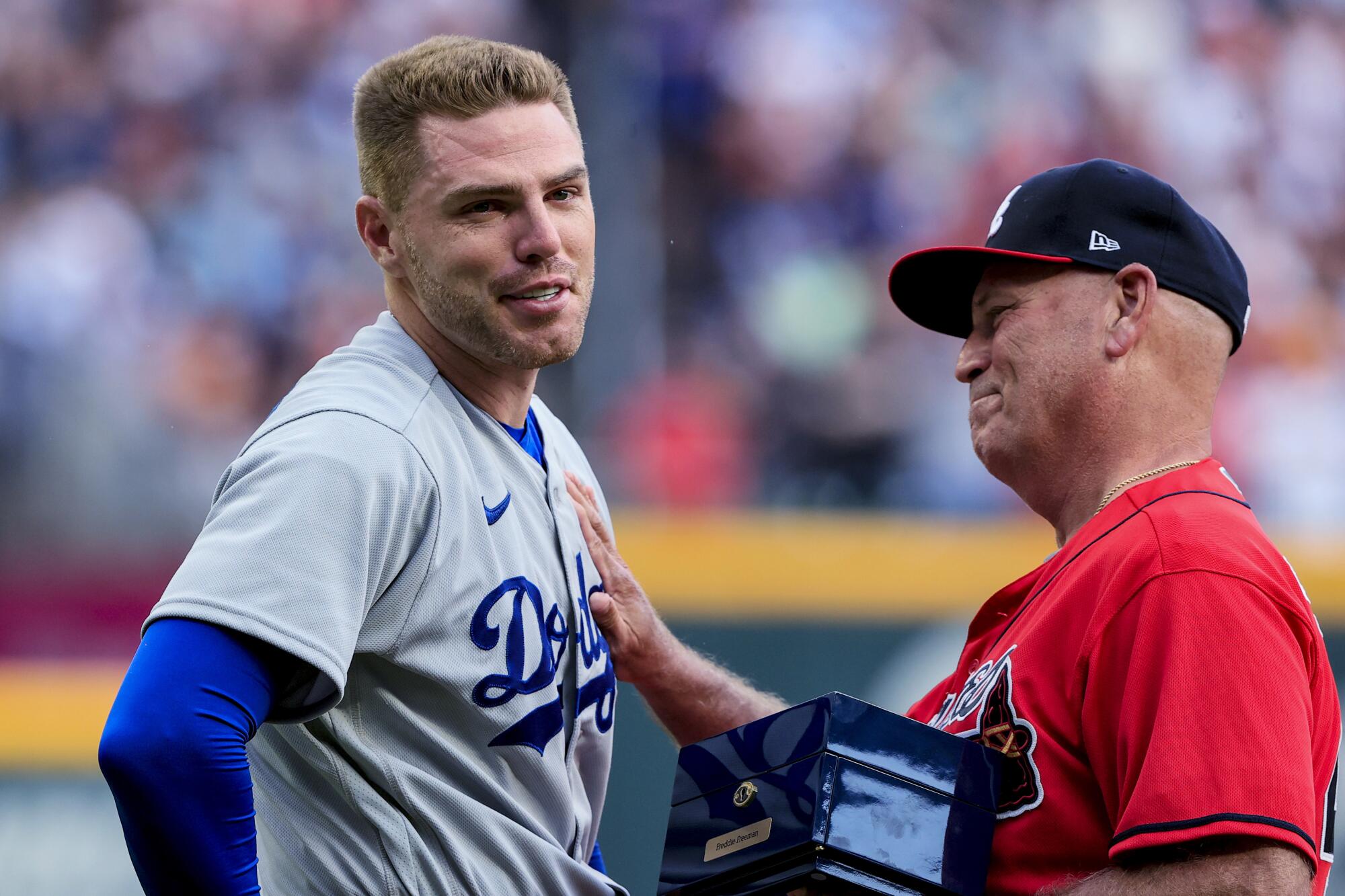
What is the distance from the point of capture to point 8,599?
5141 millimetres

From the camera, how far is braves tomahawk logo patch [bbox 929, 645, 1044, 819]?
6.34 ft

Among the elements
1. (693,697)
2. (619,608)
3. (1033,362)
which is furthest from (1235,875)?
(693,697)

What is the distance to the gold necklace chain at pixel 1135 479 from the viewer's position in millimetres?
2129

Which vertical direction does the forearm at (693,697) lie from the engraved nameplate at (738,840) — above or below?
above

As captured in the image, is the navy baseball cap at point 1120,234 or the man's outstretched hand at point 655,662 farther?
the man's outstretched hand at point 655,662

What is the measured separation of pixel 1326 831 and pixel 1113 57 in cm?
527

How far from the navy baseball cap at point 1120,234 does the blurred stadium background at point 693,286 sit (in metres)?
3.13

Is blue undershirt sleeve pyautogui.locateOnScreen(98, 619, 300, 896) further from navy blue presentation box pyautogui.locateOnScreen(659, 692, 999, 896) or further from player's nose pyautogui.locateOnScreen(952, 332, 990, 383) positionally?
player's nose pyautogui.locateOnScreen(952, 332, 990, 383)

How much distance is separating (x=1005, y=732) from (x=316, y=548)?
37.2 inches

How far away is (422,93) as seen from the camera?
207 cm

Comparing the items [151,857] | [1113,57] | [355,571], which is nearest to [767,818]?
[355,571]

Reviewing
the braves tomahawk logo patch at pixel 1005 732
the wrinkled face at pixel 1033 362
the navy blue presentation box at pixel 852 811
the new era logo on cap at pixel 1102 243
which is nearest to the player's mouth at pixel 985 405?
the wrinkled face at pixel 1033 362

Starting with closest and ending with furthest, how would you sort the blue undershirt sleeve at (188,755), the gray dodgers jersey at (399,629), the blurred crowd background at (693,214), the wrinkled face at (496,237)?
1. the blue undershirt sleeve at (188,755)
2. the gray dodgers jersey at (399,629)
3. the wrinkled face at (496,237)
4. the blurred crowd background at (693,214)

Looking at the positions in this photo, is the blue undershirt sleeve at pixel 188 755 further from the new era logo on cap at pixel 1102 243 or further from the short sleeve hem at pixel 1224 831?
the new era logo on cap at pixel 1102 243
